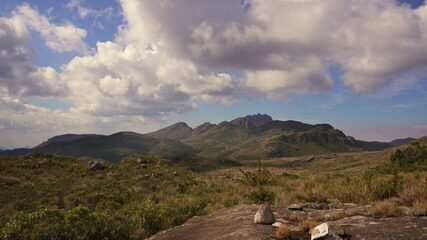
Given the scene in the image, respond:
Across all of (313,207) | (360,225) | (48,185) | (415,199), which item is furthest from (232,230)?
(48,185)

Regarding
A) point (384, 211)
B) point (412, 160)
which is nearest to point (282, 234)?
point (384, 211)

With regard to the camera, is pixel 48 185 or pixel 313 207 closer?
pixel 313 207

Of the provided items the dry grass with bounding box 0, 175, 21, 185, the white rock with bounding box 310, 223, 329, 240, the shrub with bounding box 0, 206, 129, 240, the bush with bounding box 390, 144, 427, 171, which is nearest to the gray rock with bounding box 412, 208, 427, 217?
the white rock with bounding box 310, 223, 329, 240

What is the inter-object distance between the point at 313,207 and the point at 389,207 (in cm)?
290

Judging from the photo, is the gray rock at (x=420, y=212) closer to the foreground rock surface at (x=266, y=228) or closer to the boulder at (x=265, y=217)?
the foreground rock surface at (x=266, y=228)

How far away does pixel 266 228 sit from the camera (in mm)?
9359

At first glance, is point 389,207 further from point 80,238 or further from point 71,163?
point 71,163

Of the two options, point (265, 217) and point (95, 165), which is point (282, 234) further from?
point (95, 165)

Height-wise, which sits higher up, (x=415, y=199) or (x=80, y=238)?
(x=415, y=199)

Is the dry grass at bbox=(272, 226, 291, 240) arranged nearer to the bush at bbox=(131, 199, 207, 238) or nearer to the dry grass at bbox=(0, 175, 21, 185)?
the bush at bbox=(131, 199, 207, 238)

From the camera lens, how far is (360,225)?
8.73 meters

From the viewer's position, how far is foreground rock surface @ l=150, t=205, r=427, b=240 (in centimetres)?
796

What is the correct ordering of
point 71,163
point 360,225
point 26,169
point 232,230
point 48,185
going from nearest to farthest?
point 360,225 → point 232,230 → point 48,185 → point 26,169 → point 71,163

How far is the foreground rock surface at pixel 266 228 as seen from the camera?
796 cm
